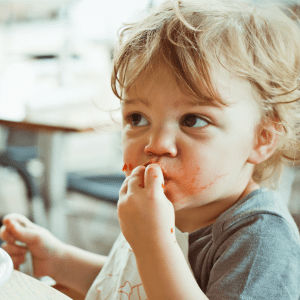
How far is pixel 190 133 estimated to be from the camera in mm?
650

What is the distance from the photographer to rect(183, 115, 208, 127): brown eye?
0.65m

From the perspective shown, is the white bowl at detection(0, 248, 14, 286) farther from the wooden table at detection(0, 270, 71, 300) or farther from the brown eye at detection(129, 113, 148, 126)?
the brown eye at detection(129, 113, 148, 126)

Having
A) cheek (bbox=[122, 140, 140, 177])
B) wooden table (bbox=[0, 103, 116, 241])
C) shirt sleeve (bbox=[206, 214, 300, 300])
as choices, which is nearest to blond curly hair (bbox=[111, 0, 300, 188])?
cheek (bbox=[122, 140, 140, 177])

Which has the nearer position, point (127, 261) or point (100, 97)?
point (127, 261)

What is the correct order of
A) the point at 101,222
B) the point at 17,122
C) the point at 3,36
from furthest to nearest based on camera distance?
the point at 3,36, the point at 101,222, the point at 17,122

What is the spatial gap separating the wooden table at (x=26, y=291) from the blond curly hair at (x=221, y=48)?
1.23 ft

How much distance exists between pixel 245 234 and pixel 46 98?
1.45m

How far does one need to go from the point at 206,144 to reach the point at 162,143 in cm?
8

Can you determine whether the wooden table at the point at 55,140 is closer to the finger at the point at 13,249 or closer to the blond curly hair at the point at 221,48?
the finger at the point at 13,249

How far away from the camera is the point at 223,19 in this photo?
68cm

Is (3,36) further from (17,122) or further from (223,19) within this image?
(223,19)

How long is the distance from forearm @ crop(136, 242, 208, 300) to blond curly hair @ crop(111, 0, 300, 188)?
0.88ft

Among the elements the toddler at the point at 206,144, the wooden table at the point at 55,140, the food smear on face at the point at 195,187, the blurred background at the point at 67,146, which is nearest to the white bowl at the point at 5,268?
the toddler at the point at 206,144

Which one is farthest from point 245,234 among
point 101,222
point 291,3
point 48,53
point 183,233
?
point 48,53
